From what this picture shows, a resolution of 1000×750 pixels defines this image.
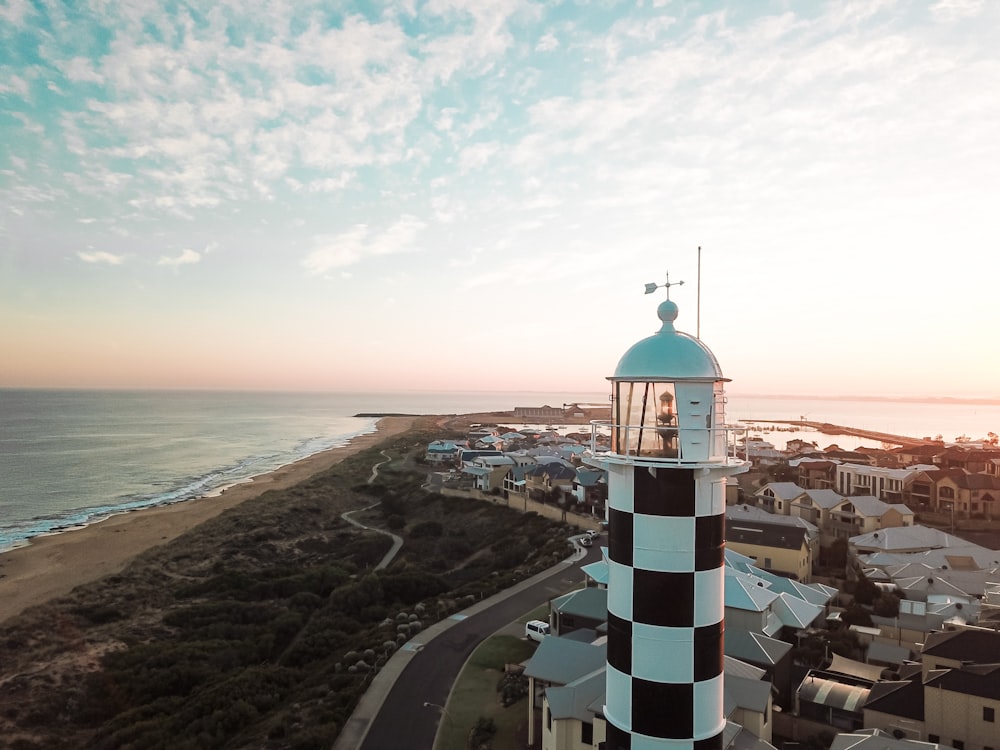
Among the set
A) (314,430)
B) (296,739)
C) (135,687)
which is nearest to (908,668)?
(296,739)

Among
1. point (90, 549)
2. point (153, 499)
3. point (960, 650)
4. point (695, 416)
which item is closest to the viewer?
point (695, 416)

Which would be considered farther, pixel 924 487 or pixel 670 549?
pixel 924 487

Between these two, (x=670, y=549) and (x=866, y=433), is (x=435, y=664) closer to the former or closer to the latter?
(x=670, y=549)

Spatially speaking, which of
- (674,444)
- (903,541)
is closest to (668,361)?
(674,444)

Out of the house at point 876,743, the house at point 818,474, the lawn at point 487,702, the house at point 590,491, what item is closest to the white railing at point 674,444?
the house at point 876,743

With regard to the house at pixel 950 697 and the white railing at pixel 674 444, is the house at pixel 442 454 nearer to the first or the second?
the house at pixel 950 697

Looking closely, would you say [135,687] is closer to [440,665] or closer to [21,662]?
[21,662]
